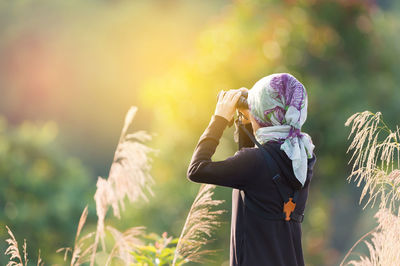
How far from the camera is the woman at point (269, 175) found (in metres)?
1.78

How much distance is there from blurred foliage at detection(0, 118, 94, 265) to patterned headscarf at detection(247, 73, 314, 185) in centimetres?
600

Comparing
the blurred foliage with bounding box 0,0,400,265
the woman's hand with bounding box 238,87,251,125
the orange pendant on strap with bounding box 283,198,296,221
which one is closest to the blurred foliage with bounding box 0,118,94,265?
the blurred foliage with bounding box 0,0,400,265

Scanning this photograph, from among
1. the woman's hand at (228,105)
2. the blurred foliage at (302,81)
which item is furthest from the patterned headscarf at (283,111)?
the blurred foliage at (302,81)

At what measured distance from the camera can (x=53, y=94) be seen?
76.6ft

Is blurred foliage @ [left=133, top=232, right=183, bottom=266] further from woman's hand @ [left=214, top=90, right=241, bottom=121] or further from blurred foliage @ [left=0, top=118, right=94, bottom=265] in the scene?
blurred foliage @ [left=0, top=118, right=94, bottom=265]

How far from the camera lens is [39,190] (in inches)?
329

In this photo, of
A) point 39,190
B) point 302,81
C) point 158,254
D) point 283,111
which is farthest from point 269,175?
point 302,81

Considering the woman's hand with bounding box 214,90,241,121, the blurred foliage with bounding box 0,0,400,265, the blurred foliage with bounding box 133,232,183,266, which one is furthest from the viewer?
the blurred foliage with bounding box 0,0,400,265

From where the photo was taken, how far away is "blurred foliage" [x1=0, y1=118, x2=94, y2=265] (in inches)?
305

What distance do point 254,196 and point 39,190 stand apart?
23.4ft

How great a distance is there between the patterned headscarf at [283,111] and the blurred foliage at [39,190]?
19.7 ft

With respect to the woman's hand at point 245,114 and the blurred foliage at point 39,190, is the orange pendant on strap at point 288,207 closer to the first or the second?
the woman's hand at point 245,114

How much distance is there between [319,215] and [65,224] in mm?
8865

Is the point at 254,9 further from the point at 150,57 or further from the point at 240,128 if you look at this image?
the point at 150,57
